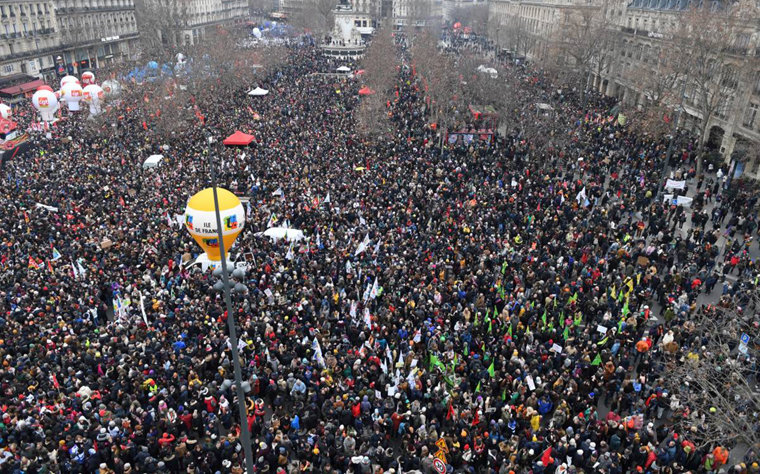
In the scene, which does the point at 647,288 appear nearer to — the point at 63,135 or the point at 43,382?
the point at 43,382

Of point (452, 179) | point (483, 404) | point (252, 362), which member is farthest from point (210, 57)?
point (483, 404)

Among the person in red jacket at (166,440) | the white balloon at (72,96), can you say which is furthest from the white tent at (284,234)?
the white balloon at (72,96)

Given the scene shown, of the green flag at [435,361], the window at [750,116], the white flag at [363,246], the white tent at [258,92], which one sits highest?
the window at [750,116]

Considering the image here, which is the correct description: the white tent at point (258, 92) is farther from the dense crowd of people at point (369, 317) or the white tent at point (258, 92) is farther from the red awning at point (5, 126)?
the red awning at point (5, 126)

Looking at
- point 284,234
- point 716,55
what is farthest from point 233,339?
point 716,55

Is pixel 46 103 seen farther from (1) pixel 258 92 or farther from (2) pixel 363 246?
(2) pixel 363 246
